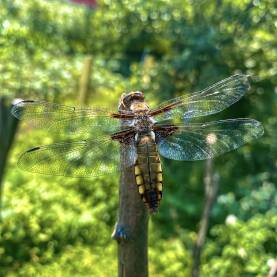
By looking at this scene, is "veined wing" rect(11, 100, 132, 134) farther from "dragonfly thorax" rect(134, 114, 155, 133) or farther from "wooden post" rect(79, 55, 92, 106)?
"wooden post" rect(79, 55, 92, 106)

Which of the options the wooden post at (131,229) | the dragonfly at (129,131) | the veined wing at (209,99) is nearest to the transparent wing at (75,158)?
the dragonfly at (129,131)

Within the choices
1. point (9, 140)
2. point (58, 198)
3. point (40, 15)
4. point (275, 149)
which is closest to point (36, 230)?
point (58, 198)

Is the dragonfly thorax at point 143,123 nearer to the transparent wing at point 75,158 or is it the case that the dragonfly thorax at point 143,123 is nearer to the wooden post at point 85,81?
the transparent wing at point 75,158

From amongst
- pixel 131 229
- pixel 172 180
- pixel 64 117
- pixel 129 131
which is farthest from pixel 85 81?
pixel 131 229

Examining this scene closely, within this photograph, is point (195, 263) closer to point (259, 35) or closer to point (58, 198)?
point (58, 198)

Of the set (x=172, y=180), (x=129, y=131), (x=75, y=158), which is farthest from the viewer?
(x=172, y=180)

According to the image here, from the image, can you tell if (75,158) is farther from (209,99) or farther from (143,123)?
(209,99)
